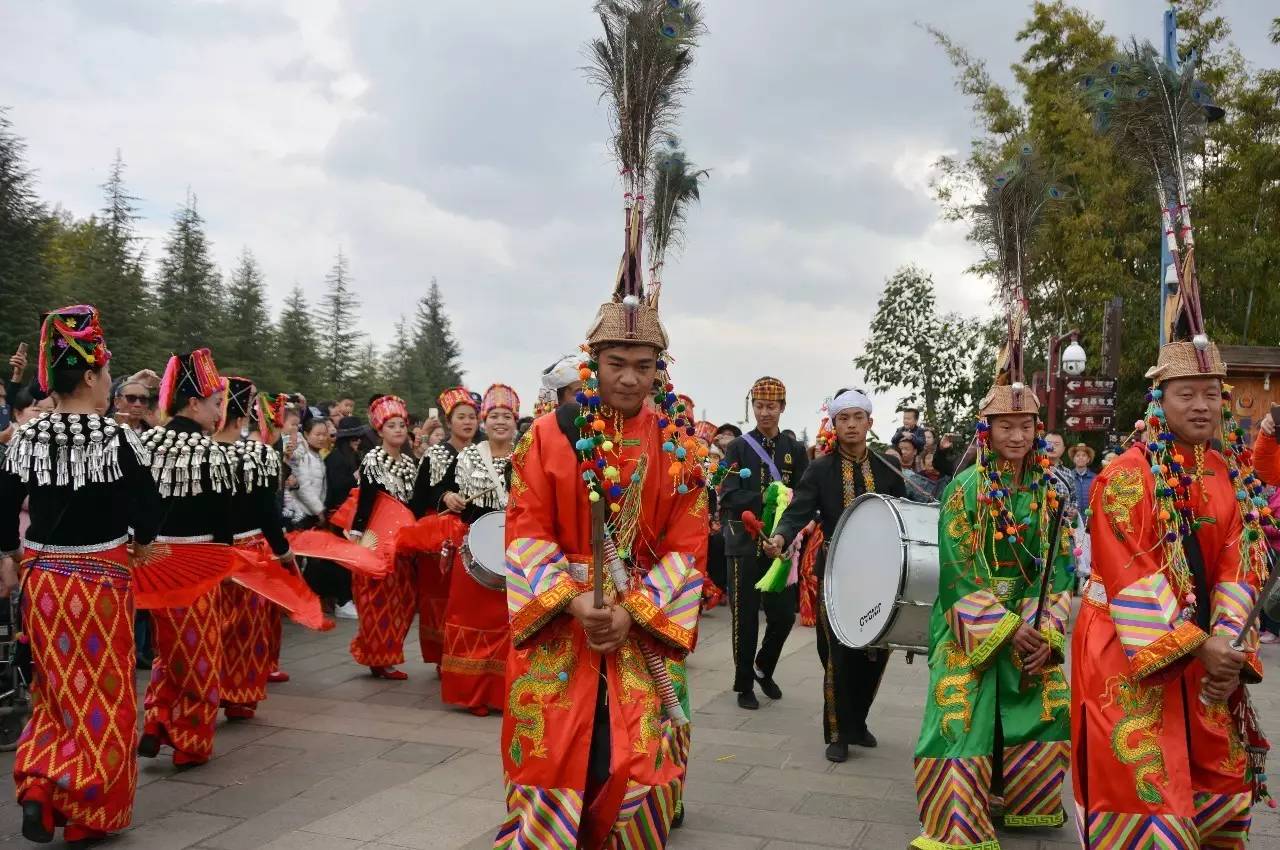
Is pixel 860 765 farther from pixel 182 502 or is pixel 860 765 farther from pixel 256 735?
pixel 182 502

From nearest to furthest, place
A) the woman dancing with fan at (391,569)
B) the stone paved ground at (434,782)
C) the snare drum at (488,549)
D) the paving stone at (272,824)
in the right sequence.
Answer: the paving stone at (272,824), the stone paved ground at (434,782), the snare drum at (488,549), the woman dancing with fan at (391,569)

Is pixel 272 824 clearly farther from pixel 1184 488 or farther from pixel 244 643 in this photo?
pixel 1184 488

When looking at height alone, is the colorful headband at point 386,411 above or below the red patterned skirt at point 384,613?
above

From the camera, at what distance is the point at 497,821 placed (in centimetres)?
512

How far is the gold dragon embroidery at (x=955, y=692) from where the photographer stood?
4.73m

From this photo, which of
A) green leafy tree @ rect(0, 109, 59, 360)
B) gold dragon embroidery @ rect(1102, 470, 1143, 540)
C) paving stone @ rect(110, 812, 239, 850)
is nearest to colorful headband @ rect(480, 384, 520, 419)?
paving stone @ rect(110, 812, 239, 850)

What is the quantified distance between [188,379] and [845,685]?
155 inches

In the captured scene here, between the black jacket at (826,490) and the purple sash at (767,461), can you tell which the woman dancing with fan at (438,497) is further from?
the black jacket at (826,490)

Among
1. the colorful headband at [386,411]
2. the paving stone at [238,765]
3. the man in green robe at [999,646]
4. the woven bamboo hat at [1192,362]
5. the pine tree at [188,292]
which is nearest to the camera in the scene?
the woven bamboo hat at [1192,362]

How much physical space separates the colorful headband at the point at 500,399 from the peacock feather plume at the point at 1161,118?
13.9 feet

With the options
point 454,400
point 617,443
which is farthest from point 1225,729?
point 454,400

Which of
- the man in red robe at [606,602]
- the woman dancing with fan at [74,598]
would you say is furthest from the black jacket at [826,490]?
the woman dancing with fan at [74,598]

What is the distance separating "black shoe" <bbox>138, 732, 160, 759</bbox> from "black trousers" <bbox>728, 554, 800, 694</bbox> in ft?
11.7

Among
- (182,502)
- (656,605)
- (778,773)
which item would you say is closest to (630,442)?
(656,605)
